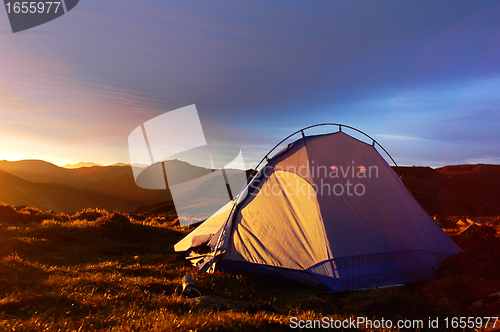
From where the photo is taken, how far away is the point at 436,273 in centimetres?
704

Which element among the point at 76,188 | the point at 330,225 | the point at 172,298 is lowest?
the point at 172,298

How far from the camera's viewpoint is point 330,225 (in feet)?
22.8

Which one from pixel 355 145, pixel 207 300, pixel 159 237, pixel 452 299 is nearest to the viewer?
pixel 207 300

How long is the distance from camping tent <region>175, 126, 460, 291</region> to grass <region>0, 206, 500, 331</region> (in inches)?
17.5

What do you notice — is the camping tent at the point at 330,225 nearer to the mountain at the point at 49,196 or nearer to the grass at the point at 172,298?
the grass at the point at 172,298

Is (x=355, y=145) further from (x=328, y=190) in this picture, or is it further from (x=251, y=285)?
(x=251, y=285)

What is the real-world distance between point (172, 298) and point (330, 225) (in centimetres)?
402

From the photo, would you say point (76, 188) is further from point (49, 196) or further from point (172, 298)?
point (172, 298)

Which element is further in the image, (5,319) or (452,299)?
(452,299)

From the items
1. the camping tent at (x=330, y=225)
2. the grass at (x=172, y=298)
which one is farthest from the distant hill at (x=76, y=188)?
the camping tent at (x=330, y=225)

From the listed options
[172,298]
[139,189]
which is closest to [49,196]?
[139,189]

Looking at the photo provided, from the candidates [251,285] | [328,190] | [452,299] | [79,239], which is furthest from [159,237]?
[452,299]

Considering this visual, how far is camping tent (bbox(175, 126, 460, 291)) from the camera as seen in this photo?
261 inches

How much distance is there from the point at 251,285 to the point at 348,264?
92.3 inches
